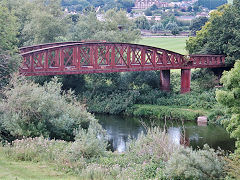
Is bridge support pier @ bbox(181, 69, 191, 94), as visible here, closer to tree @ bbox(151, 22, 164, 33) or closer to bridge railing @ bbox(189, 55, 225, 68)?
bridge railing @ bbox(189, 55, 225, 68)

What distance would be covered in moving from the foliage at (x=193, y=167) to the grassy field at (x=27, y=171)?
15.6ft

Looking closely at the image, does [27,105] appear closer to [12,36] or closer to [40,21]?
[12,36]

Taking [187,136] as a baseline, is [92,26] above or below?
above

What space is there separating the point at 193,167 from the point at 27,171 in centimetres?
807

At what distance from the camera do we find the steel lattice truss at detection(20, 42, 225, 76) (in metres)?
42.2

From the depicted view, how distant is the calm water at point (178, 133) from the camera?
35.1m

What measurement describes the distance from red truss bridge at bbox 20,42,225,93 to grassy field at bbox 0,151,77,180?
20786 millimetres

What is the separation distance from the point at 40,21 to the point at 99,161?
131 feet

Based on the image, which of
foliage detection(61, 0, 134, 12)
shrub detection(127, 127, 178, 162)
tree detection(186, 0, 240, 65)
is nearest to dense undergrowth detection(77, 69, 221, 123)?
tree detection(186, 0, 240, 65)

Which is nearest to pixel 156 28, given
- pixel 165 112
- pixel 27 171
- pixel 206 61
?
pixel 206 61

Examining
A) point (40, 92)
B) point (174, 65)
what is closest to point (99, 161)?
point (40, 92)

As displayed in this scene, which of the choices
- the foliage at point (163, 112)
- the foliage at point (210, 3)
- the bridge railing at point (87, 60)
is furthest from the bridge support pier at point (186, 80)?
the foliage at point (210, 3)

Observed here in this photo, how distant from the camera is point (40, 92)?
28.7m

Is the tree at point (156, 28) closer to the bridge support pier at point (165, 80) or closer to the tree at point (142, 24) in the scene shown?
the tree at point (142, 24)
